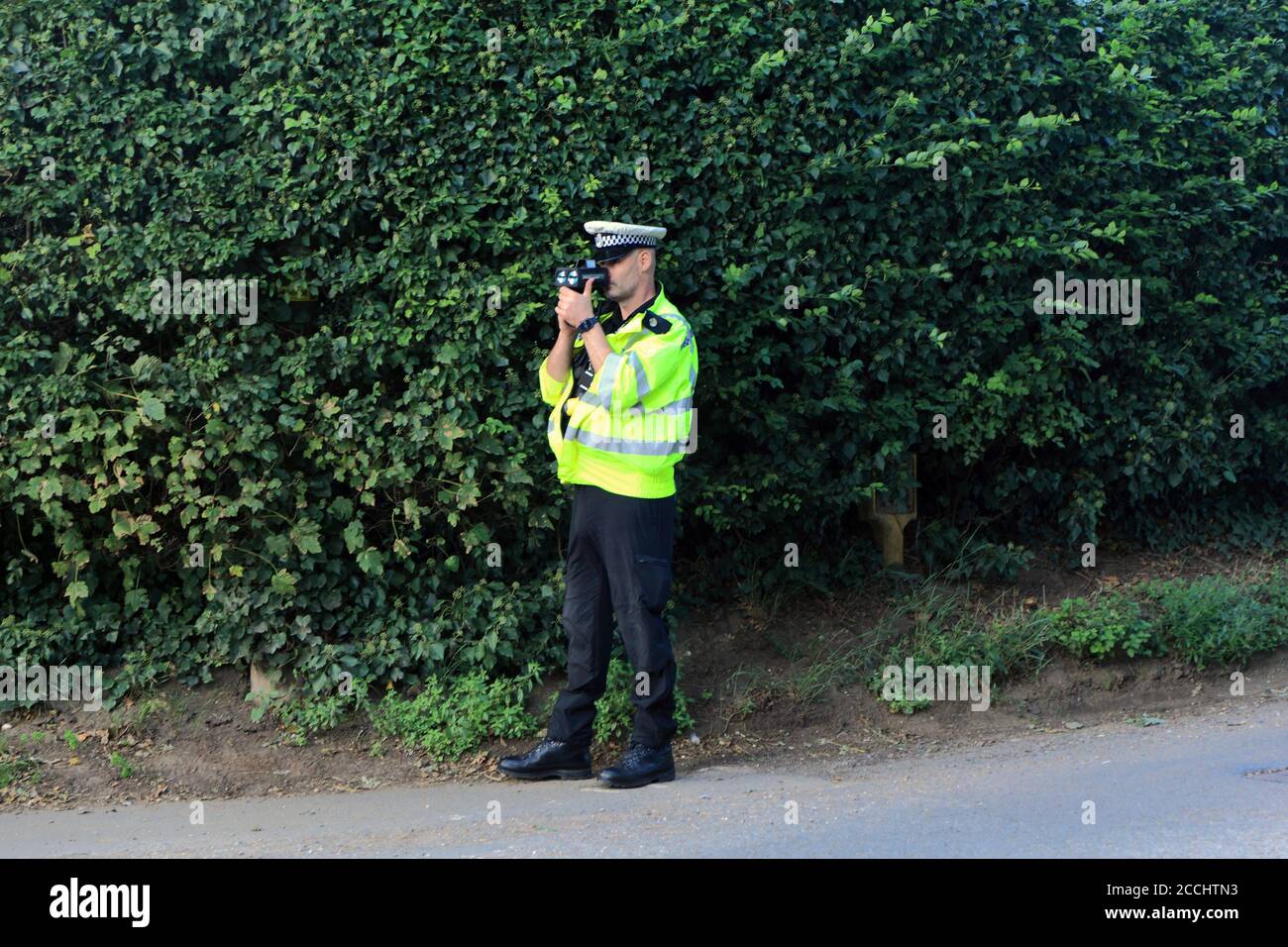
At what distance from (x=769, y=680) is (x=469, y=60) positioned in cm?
328

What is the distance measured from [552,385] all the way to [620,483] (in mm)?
540

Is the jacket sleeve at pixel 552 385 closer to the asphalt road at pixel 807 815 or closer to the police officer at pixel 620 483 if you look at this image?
the police officer at pixel 620 483

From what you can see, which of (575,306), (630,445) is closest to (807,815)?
(630,445)

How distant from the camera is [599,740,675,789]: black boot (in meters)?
5.71

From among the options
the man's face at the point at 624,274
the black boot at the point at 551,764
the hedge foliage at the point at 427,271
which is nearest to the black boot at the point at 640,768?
the black boot at the point at 551,764

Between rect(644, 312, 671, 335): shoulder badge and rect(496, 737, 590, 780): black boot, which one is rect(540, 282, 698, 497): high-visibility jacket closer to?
rect(644, 312, 671, 335): shoulder badge

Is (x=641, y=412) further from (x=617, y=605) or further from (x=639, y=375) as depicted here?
(x=617, y=605)

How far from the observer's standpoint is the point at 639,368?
5.56 metres

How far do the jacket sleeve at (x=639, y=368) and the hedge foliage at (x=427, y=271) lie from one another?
2.80ft

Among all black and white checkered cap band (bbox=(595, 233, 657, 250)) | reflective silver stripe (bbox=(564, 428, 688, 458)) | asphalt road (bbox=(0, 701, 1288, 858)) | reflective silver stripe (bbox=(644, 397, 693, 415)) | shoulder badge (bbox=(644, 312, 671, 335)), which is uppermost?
black and white checkered cap band (bbox=(595, 233, 657, 250))

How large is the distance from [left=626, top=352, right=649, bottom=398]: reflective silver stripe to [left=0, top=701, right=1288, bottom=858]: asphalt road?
5.41ft

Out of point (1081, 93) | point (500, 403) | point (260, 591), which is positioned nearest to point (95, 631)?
point (260, 591)

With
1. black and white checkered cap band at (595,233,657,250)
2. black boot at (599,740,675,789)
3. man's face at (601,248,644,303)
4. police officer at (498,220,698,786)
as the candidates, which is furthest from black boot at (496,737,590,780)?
black and white checkered cap band at (595,233,657,250)

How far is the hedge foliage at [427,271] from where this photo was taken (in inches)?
248
